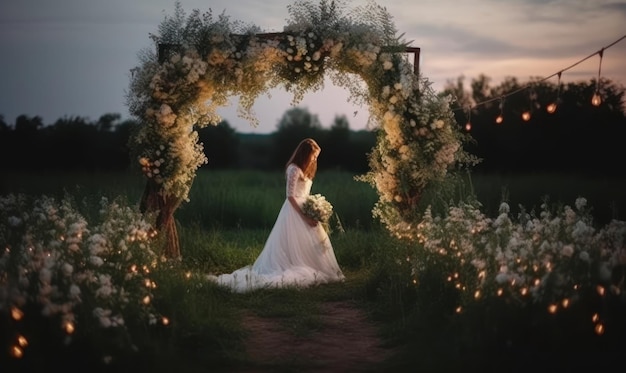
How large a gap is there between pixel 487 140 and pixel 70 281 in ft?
80.2

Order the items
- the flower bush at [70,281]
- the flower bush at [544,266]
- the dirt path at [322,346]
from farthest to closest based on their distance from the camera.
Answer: the dirt path at [322,346] → the flower bush at [544,266] → the flower bush at [70,281]

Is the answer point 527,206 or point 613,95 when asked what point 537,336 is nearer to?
point 527,206

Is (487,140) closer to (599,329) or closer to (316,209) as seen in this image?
(316,209)

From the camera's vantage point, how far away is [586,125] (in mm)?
25453

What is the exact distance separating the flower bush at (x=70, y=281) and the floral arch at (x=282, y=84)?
2.63m

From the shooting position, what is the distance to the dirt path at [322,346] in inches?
255

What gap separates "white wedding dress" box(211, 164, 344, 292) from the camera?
10719 millimetres

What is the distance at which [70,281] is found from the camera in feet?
19.0

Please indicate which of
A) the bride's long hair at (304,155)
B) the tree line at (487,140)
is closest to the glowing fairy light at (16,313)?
the bride's long hair at (304,155)

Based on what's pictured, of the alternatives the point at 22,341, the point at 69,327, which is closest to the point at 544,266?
the point at 69,327

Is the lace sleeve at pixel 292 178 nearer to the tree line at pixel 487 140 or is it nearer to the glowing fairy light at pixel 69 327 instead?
the glowing fairy light at pixel 69 327

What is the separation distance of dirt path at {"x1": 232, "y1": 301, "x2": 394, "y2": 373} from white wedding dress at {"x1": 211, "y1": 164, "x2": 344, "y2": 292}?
1973mm

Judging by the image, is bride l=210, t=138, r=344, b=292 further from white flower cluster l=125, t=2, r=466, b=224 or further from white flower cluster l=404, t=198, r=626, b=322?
white flower cluster l=404, t=198, r=626, b=322

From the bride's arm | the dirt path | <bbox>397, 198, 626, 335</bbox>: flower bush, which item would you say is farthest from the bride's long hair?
<bbox>397, 198, 626, 335</bbox>: flower bush
